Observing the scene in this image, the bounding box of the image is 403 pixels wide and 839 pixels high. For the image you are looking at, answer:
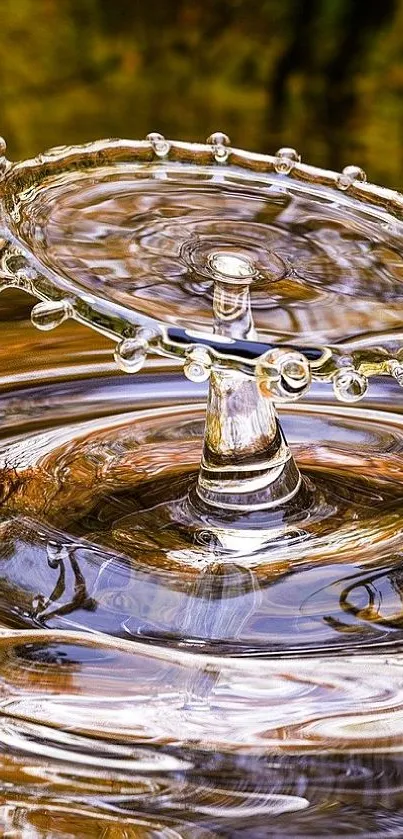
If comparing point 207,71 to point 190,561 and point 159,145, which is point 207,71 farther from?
point 190,561

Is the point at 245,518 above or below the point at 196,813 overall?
above

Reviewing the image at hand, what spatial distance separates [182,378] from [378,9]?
2.28ft

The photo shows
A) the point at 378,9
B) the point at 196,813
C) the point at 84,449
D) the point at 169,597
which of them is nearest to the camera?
the point at 196,813

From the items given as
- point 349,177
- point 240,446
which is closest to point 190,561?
point 240,446

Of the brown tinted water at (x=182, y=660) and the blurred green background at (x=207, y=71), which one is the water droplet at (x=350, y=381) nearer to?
the brown tinted water at (x=182, y=660)

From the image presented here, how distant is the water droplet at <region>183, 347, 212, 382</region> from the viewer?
0.36 metres

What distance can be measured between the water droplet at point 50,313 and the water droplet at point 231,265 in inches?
3.3

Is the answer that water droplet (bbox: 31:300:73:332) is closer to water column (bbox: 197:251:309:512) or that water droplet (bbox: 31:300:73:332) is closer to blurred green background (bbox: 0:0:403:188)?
water column (bbox: 197:251:309:512)

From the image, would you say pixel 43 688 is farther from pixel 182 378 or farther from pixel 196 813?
pixel 182 378

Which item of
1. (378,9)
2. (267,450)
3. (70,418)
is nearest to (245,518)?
(267,450)

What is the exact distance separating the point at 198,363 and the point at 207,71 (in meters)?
0.92

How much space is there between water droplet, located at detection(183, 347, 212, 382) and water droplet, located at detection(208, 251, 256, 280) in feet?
0.26

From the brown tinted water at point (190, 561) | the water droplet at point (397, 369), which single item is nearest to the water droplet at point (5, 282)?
the brown tinted water at point (190, 561)

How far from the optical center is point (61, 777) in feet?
1.04
